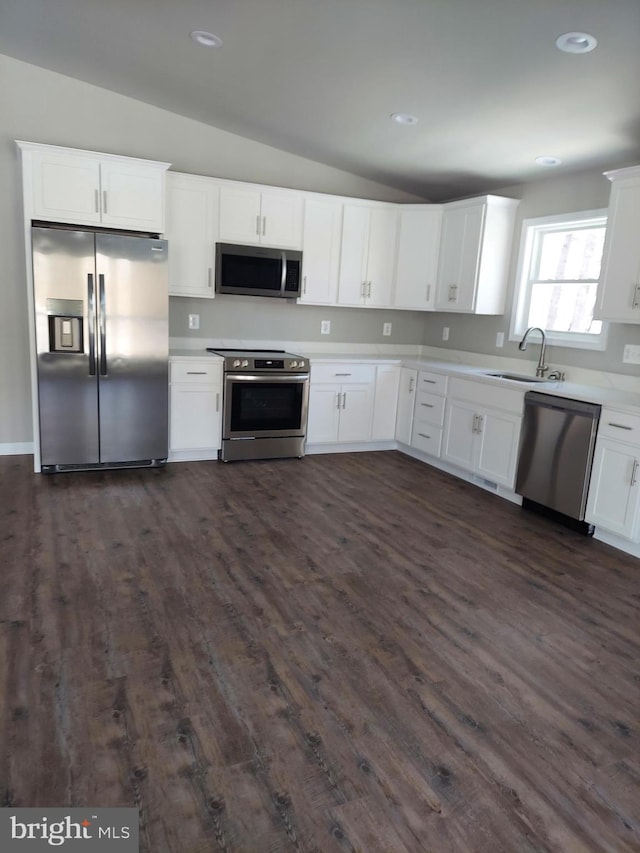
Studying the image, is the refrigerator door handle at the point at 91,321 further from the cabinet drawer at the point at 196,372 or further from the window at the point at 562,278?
the window at the point at 562,278

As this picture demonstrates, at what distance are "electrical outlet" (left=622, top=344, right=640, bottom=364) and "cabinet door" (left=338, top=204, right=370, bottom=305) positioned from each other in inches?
92.5

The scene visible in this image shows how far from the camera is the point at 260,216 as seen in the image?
5.01 m

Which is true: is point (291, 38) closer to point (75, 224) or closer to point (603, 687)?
point (75, 224)

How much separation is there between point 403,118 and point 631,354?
2224 mm

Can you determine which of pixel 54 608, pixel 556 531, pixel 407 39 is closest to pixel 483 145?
pixel 407 39

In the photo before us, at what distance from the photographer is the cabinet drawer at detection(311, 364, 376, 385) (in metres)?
5.23

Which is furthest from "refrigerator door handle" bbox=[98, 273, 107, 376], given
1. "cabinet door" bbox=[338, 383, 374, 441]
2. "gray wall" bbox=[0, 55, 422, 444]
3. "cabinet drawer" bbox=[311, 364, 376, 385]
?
"cabinet door" bbox=[338, 383, 374, 441]

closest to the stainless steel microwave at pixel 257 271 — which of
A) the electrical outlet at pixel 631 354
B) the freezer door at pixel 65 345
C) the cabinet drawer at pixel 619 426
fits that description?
the freezer door at pixel 65 345

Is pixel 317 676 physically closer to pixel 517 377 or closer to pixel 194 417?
pixel 194 417

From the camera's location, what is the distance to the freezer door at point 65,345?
13.2ft

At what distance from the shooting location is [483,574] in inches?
126

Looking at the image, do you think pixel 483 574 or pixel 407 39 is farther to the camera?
pixel 483 574

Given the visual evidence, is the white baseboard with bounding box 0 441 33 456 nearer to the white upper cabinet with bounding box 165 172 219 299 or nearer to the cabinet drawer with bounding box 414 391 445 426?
the white upper cabinet with bounding box 165 172 219 299

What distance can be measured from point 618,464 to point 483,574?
43.9 inches
